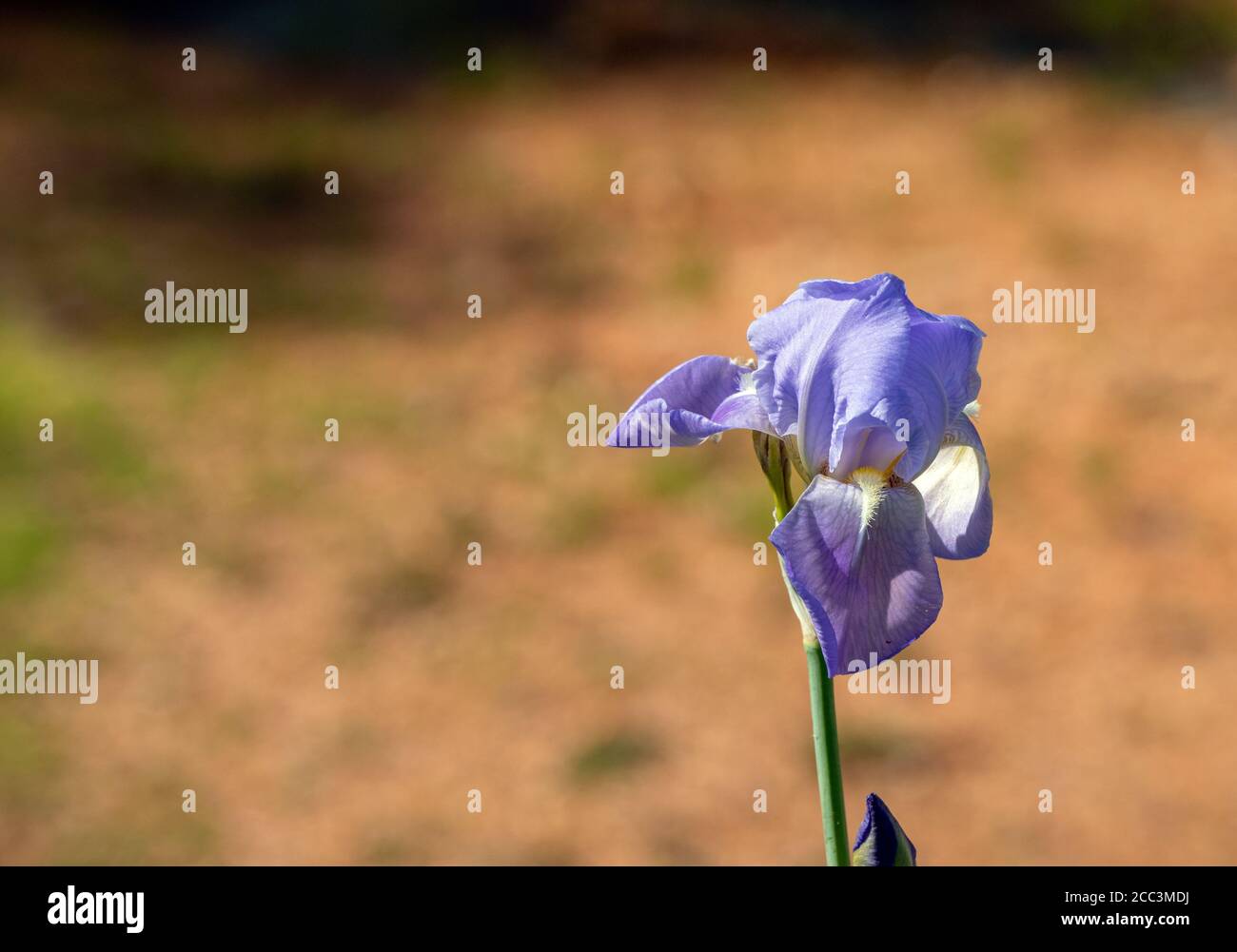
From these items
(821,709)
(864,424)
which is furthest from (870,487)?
(821,709)

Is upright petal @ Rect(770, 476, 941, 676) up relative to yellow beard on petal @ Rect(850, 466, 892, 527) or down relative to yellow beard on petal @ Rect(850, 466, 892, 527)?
down

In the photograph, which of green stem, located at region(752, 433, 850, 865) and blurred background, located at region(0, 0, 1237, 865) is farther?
blurred background, located at region(0, 0, 1237, 865)

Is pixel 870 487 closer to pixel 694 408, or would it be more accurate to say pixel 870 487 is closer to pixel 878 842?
pixel 694 408

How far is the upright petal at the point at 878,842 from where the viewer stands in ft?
3.02

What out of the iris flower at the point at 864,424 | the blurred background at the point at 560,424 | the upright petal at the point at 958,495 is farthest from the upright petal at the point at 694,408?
the blurred background at the point at 560,424

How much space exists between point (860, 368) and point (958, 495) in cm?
11

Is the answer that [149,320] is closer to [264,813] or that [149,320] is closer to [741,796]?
[264,813]

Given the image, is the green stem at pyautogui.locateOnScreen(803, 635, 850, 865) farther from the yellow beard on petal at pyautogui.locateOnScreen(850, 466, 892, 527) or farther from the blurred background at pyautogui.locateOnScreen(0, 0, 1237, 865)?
the blurred background at pyautogui.locateOnScreen(0, 0, 1237, 865)

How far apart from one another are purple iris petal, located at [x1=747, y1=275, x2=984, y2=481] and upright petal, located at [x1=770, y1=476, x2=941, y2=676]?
2.3 inches

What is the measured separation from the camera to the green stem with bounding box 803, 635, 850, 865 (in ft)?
2.74

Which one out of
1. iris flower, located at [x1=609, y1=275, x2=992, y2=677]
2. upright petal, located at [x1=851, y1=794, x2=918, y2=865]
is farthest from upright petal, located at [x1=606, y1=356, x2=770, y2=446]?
upright petal, located at [x1=851, y1=794, x2=918, y2=865]

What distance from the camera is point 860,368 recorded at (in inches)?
34.5

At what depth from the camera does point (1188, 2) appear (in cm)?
1036

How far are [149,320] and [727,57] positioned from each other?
15.5 feet
